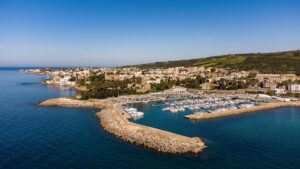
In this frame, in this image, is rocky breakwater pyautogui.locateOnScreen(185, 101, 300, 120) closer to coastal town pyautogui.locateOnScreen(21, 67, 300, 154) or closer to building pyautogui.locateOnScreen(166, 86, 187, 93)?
coastal town pyautogui.locateOnScreen(21, 67, 300, 154)

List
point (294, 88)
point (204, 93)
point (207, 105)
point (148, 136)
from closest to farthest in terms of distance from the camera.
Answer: point (148, 136) < point (207, 105) < point (294, 88) < point (204, 93)

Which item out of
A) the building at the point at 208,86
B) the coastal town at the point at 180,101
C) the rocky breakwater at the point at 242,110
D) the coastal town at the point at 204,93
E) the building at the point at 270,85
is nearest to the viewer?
the coastal town at the point at 180,101

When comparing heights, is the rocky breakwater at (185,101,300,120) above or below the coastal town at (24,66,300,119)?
below

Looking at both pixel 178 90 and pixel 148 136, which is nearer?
pixel 148 136

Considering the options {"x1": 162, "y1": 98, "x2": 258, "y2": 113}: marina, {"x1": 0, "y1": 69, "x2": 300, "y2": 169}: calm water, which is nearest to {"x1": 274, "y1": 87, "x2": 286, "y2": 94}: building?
{"x1": 162, "y1": 98, "x2": 258, "y2": 113}: marina

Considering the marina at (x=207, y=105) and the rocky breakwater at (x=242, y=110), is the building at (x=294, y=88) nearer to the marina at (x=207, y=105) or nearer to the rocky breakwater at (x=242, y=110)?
the rocky breakwater at (x=242, y=110)

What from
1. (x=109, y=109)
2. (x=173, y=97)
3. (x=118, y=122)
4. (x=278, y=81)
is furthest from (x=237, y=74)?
(x=118, y=122)

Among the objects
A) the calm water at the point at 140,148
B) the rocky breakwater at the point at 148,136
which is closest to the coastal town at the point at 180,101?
the rocky breakwater at the point at 148,136

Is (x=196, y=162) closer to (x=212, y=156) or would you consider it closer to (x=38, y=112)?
(x=212, y=156)

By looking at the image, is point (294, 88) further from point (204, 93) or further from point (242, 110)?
point (242, 110)

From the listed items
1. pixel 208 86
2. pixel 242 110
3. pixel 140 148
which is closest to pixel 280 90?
pixel 208 86
